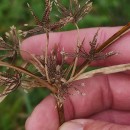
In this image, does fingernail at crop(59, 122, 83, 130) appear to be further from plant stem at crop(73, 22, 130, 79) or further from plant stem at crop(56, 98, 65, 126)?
plant stem at crop(73, 22, 130, 79)

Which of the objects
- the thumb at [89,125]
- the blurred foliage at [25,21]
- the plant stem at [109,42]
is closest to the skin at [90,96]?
the thumb at [89,125]

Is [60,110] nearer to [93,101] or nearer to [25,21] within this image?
[93,101]

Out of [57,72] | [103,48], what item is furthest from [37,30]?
[103,48]

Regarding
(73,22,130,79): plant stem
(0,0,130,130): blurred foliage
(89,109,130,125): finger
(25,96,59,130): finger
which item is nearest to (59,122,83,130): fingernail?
(25,96,59,130): finger

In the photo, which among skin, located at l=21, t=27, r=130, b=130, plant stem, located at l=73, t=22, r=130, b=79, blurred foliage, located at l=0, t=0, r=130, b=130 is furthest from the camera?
blurred foliage, located at l=0, t=0, r=130, b=130

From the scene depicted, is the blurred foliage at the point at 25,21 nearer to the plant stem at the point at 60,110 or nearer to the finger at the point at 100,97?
the finger at the point at 100,97

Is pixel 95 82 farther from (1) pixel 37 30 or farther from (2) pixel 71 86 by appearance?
(1) pixel 37 30

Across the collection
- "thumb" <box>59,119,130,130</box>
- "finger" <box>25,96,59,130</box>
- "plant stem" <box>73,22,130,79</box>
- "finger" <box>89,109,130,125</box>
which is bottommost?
"finger" <box>89,109,130,125</box>
